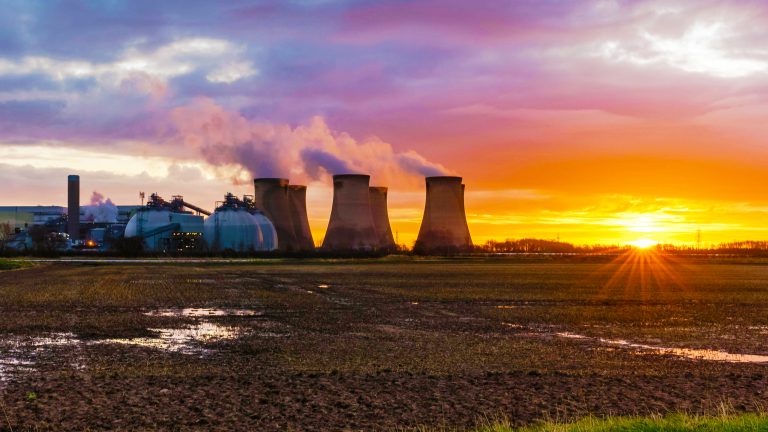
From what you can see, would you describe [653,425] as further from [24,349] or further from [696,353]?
[24,349]

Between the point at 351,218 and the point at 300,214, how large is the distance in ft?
63.6

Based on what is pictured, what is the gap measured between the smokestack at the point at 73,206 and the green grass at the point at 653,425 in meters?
115

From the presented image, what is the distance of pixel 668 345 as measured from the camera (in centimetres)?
1593

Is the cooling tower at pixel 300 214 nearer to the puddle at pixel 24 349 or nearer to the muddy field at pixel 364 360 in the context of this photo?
the muddy field at pixel 364 360

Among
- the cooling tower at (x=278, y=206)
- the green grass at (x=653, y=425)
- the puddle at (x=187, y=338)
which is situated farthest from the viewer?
the cooling tower at (x=278, y=206)

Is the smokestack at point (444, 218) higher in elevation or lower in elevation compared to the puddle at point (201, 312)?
higher

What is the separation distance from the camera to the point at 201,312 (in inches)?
898

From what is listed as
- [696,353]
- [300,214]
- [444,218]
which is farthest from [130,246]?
[696,353]

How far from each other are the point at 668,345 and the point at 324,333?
6.68m

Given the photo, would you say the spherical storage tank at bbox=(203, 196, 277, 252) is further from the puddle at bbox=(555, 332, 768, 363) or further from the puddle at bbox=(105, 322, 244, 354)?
the puddle at bbox=(555, 332, 768, 363)

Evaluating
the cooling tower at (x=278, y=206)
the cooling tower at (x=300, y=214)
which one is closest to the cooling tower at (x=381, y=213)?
the cooling tower at (x=300, y=214)

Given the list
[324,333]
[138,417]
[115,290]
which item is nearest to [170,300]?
[115,290]

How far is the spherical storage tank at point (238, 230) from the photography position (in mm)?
95500

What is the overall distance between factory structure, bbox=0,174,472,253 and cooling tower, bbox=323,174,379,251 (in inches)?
4.0
